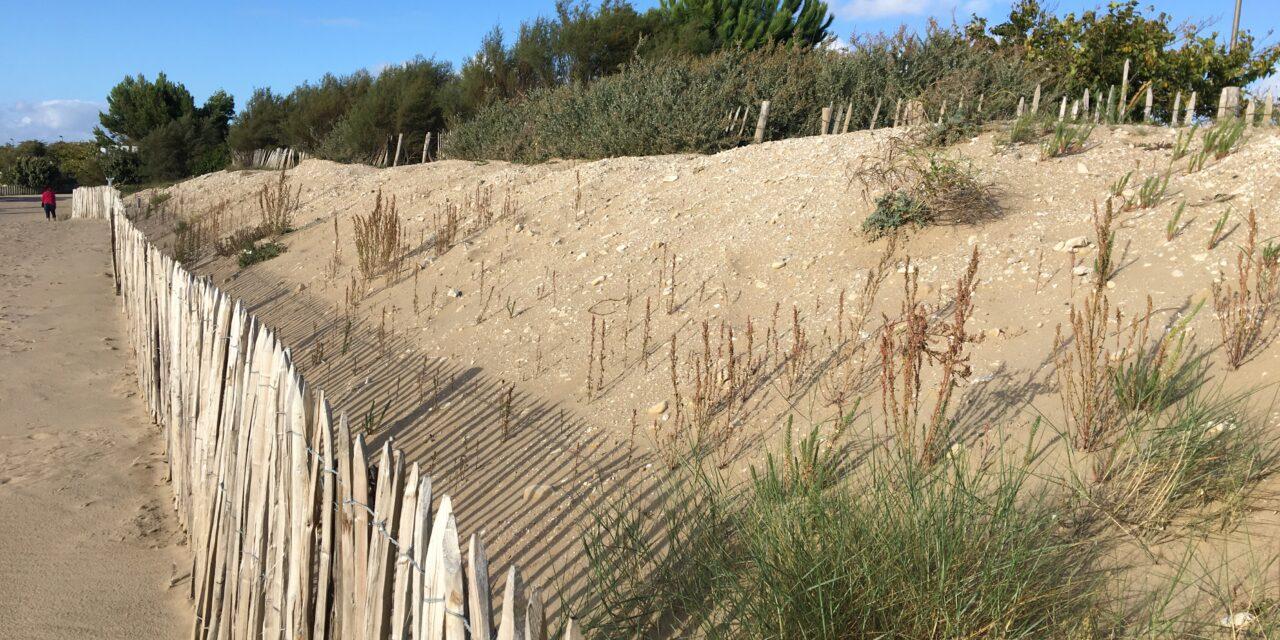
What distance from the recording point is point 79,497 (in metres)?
4.00

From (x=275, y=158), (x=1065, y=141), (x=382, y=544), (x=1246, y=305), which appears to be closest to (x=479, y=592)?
(x=382, y=544)

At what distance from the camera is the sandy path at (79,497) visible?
10.3 ft

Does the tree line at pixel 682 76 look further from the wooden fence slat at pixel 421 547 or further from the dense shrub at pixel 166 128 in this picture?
the wooden fence slat at pixel 421 547

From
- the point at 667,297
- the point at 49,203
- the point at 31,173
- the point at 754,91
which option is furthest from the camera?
the point at 31,173

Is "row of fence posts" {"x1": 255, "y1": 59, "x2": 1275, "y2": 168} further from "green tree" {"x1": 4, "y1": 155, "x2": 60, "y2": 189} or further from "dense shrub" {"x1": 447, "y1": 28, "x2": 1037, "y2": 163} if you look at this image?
"green tree" {"x1": 4, "y1": 155, "x2": 60, "y2": 189}

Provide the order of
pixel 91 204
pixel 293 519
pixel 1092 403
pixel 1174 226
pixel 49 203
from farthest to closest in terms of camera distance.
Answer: pixel 91 204
pixel 49 203
pixel 1174 226
pixel 1092 403
pixel 293 519

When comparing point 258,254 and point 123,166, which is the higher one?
point 123,166

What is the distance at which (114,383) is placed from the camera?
5.99 metres

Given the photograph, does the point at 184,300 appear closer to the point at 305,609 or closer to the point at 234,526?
the point at 234,526

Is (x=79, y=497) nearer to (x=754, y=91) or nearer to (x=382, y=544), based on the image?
(x=382, y=544)

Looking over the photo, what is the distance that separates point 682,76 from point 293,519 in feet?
44.9

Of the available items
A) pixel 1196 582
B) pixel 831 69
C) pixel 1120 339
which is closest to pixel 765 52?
pixel 831 69

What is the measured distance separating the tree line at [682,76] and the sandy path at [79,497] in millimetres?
8285

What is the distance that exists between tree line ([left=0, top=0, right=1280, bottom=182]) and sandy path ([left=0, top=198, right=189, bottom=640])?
828 cm
